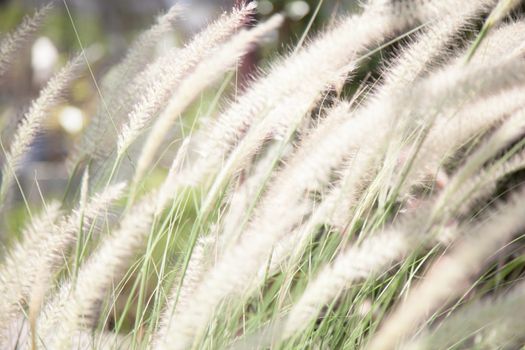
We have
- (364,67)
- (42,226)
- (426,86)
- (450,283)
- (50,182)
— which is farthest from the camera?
(50,182)

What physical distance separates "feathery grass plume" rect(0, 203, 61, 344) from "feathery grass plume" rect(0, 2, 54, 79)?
0.26m

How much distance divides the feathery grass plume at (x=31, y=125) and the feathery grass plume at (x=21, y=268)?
8cm

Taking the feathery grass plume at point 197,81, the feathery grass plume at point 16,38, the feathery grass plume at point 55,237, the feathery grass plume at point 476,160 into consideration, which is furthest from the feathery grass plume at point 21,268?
the feathery grass plume at point 476,160

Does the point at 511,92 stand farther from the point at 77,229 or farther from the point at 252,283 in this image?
the point at 77,229

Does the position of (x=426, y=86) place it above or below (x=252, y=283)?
above

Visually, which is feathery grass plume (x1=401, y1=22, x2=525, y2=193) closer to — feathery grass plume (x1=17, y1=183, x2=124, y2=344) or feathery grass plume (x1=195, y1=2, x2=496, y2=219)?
feathery grass plume (x1=195, y1=2, x2=496, y2=219)

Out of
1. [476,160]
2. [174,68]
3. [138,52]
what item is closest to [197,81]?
[174,68]

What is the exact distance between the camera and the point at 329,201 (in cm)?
85

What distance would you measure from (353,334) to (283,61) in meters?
0.32

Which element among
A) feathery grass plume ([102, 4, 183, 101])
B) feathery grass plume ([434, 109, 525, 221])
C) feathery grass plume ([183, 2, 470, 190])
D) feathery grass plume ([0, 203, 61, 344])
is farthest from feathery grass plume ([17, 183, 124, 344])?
feathery grass plume ([434, 109, 525, 221])

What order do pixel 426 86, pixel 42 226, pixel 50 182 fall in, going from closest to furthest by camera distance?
1. pixel 426 86
2. pixel 42 226
3. pixel 50 182

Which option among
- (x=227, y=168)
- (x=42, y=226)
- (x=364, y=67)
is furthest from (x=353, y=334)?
(x=364, y=67)

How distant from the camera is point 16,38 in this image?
100 centimetres

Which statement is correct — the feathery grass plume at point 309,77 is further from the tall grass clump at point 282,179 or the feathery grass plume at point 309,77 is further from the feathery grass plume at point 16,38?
the feathery grass plume at point 16,38
